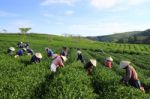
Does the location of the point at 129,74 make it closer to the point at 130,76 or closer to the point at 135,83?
the point at 130,76

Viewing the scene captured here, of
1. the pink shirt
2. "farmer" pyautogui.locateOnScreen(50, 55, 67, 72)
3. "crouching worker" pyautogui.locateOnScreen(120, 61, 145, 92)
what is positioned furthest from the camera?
the pink shirt

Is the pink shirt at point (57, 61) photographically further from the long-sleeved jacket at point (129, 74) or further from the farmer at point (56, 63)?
the long-sleeved jacket at point (129, 74)

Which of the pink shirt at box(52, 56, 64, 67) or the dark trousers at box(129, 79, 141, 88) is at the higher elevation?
the pink shirt at box(52, 56, 64, 67)

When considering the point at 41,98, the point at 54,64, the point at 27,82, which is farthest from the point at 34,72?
the point at 41,98

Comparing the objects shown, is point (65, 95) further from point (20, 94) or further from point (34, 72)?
point (34, 72)

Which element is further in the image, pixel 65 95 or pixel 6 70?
pixel 6 70

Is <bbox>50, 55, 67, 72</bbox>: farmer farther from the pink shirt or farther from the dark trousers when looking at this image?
the dark trousers

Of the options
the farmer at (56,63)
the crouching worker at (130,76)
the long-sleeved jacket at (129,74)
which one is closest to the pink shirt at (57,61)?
the farmer at (56,63)

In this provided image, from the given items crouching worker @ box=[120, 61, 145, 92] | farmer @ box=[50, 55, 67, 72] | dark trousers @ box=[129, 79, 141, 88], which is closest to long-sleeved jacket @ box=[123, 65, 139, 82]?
crouching worker @ box=[120, 61, 145, 92]

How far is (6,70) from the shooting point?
20750mm

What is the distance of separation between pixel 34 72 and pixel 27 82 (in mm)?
3672

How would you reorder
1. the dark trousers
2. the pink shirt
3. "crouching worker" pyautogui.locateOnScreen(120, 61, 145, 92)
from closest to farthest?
1. "crouching worker" pyautogui.locateOnScreen(120, 61, 145, 92)
2. the dark trousers
3. the pink shirt

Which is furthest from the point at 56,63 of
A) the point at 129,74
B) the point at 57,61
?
the point at 129,74

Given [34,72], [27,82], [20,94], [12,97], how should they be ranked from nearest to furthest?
[12,97], [20,94], [27,82], [34,72]
